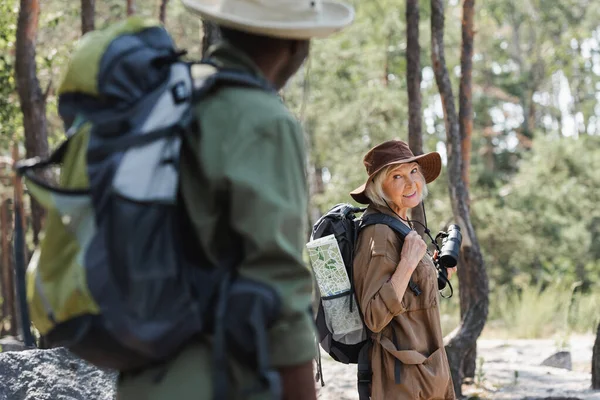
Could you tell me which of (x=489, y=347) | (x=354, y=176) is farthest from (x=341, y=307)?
(x=354, y=176)

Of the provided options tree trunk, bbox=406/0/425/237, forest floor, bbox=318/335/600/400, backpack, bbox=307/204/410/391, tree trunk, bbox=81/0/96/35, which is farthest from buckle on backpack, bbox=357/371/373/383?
tree trunk, bbox=81/0/96/35

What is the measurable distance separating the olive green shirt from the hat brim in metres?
3.14

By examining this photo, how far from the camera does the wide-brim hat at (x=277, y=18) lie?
7.85 feet

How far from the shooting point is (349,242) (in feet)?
17.4

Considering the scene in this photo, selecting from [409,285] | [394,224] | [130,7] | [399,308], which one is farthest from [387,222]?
[130,7]

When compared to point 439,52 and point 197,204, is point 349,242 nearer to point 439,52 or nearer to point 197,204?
point 197,204

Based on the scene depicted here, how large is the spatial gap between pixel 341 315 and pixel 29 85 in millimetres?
8149

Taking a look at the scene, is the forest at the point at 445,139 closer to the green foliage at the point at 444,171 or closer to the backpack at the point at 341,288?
the green foliage at the point at 444,171

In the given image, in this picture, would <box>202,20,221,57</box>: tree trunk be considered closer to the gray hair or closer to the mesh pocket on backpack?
the gray hair

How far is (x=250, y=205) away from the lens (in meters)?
2.18

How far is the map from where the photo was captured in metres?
5.09

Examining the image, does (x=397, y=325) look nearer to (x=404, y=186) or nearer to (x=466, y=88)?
(x=404, y=186)

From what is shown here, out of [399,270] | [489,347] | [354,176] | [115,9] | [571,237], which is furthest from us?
[571,237]

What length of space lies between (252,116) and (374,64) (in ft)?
72.8
